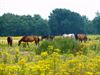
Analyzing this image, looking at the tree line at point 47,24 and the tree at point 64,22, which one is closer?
the tree line at point 47,24

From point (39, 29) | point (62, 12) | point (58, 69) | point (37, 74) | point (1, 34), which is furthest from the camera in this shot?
point (62, 12)

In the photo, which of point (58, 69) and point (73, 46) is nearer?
point (58, 69)

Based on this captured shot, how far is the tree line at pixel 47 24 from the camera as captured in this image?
80750 mm

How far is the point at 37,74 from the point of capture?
23.2ft

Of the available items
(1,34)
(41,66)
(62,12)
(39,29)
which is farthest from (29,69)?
(62,12)

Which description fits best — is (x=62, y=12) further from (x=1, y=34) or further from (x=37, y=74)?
(x=37, y=74)

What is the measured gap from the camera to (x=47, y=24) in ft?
287

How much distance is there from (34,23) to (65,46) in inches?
2663

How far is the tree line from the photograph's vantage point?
265 ft

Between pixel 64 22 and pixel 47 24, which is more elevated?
pixel 64 22

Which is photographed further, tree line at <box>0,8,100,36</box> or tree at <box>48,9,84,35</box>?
tree at <box>48,9,84,35</box>

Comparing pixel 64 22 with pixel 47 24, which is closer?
pixel 47 24

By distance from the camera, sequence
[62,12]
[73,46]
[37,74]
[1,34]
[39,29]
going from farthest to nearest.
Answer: [62,12]
[39,29]
[1,34]
[73,46]
[37,74]

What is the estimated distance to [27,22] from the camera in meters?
85.9
